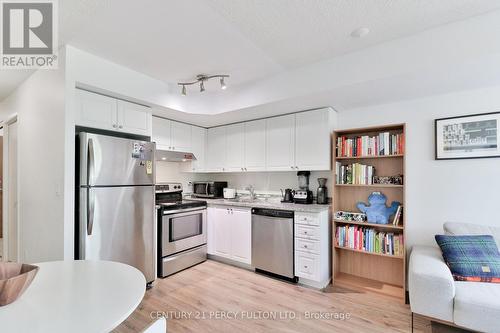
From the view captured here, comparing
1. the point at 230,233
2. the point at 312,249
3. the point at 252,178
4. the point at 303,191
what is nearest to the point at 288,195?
the point at 303,191

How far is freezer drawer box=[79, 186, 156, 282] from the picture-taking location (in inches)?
89.9

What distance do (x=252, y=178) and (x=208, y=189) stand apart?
789mm

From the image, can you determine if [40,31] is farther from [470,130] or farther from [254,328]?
[470,130]

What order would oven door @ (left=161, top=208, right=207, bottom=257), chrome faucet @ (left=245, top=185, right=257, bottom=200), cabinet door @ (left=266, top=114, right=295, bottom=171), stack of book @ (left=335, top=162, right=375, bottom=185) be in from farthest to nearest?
chrome faucet @ (left=245, top=185, right=257, bottom=200)
cabinet door @ (left=266, top=114, right=295, bottom=171)
oven door @ (left=161, top=208, right=207, bottom=257)
stack of book @ (left=335, top=162, right=375, bottom=185)

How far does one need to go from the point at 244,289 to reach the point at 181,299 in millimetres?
714

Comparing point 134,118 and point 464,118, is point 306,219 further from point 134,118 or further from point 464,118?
point 134,118

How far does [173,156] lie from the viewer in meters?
3.73

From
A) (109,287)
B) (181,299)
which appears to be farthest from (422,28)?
(181,299)

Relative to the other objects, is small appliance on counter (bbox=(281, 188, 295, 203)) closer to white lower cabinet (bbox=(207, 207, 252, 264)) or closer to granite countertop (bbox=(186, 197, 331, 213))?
granite countertop (bbox=(186, 197, 331, 213))

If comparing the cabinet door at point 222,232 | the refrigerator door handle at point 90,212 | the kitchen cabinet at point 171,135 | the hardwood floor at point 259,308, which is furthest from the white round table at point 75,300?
the kitchen cabinet at point 171,135

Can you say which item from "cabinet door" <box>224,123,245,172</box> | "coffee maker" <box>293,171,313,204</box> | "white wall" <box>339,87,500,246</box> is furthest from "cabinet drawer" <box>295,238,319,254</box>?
"cabinet door" <box>224,123,245,172</box>

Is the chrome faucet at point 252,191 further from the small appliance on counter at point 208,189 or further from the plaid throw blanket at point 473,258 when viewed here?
the plaid throw blanket at point 473,258

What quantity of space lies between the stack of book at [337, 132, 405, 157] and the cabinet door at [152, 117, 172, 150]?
2448 millimetres

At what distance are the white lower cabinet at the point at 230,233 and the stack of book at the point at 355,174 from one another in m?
1.31
